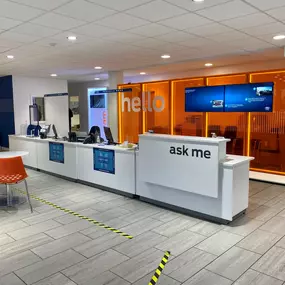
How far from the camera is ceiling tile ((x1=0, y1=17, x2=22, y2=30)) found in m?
3.87

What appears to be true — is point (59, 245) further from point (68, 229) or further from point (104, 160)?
point (104, 160)

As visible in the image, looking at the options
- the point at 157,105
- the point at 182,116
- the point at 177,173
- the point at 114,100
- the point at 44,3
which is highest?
the point at 44,3

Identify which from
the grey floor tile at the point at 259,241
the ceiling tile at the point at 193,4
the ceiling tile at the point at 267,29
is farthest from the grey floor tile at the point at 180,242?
the ceiling tile at the point at 267,29

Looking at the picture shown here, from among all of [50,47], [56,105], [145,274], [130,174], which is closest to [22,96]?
[56,105]

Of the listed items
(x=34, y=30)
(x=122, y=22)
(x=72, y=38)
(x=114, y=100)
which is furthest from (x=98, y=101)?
(x=122, y=22)

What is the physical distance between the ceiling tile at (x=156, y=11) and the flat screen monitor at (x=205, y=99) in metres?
3.46

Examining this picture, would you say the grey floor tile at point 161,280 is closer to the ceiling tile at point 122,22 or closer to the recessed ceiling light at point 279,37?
the ceiling tile at point 122,22

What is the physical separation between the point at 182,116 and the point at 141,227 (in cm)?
524

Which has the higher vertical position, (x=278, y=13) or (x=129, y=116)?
(x=278, y=13)

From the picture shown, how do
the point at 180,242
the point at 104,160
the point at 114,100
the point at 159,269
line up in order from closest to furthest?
the point at 159,269
the point at 180,242
the point at 104,160
the point at 114,100

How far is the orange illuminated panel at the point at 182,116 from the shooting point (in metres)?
8.25

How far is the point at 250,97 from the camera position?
642 centimetres

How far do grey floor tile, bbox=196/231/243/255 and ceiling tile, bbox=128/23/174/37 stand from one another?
9.97 ft

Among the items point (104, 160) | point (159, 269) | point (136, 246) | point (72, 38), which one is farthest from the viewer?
point (104, 160)
